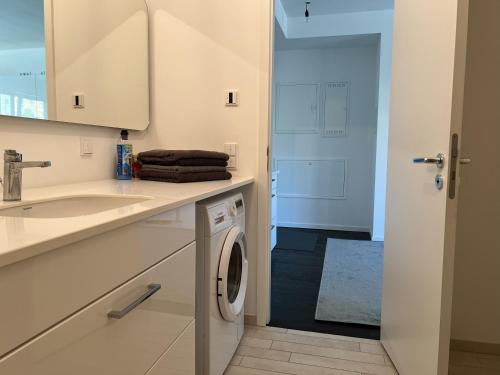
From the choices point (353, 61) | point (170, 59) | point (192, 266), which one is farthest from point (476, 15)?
point (353, 61)

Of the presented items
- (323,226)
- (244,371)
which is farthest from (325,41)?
(244,371)

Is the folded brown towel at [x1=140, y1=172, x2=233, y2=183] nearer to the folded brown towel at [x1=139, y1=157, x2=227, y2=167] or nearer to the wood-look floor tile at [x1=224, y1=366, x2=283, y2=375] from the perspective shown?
the folded brown towel at [x1=139, y1=157, x2=227, y2=167]

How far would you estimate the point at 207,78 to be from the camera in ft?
6.89

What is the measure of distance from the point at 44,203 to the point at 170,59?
4.10 ft

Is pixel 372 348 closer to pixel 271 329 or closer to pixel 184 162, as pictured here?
pixel 271 329

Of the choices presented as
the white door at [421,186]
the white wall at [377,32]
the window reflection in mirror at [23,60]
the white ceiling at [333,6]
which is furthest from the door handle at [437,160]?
the white ceiling at [333,6]

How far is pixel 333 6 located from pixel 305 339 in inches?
133

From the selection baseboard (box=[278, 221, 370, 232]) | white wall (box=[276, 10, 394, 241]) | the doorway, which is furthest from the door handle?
baseboard (box=[278, 221, 370, 232])

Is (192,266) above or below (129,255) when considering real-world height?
below

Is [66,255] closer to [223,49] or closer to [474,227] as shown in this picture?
[223,49]

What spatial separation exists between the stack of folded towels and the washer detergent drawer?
500mm

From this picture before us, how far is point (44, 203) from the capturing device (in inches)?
46.8

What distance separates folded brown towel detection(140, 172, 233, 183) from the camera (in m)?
1.68

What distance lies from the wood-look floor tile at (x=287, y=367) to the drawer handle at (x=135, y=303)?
0.97m
